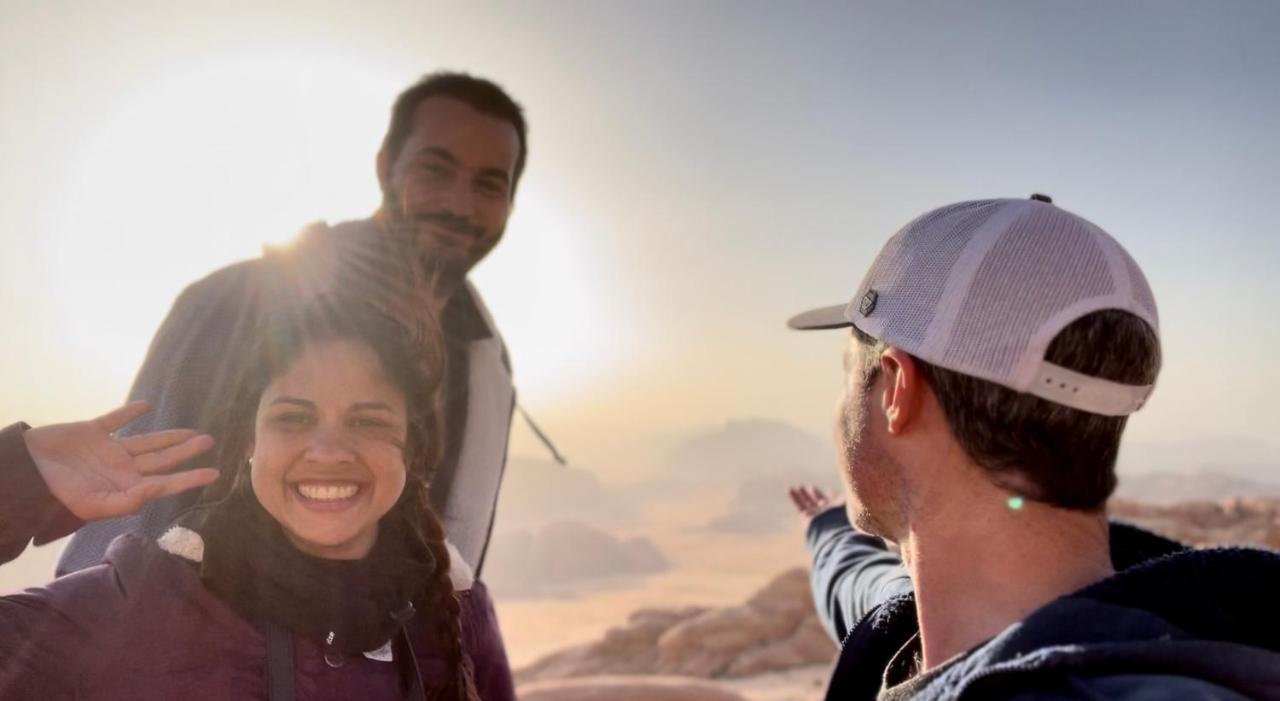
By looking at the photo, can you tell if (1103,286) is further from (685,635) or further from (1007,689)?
(685,635)

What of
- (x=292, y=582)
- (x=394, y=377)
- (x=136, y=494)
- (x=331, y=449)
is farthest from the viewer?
(x=394, y=377)

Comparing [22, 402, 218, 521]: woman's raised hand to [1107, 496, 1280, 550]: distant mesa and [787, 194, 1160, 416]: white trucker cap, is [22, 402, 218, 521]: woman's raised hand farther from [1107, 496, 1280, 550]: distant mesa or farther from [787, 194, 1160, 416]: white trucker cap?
[1107, 496, 1280, 550]: distant mesa

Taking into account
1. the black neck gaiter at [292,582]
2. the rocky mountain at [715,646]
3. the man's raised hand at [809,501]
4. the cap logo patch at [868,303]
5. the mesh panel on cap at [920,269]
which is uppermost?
the mesh panel on cap at [920,269]

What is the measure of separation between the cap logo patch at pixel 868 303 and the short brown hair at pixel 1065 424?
21 cm

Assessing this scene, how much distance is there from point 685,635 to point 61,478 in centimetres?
970

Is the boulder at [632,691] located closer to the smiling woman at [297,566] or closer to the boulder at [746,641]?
the boulder at [746,641]

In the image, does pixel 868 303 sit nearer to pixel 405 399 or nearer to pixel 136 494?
pixel 405 399

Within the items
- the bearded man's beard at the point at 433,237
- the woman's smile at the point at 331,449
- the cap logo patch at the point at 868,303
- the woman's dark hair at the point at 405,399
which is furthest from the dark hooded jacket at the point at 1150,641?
the bearded man's beard at the point at 433,237

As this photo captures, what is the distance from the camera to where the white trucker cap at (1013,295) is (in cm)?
146

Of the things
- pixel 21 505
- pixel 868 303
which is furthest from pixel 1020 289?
pixel 21 505

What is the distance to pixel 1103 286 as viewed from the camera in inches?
57.7

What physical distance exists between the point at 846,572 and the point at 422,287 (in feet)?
5.29

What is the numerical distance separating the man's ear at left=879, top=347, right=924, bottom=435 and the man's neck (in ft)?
0.55

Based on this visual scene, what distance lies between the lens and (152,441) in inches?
75.2
